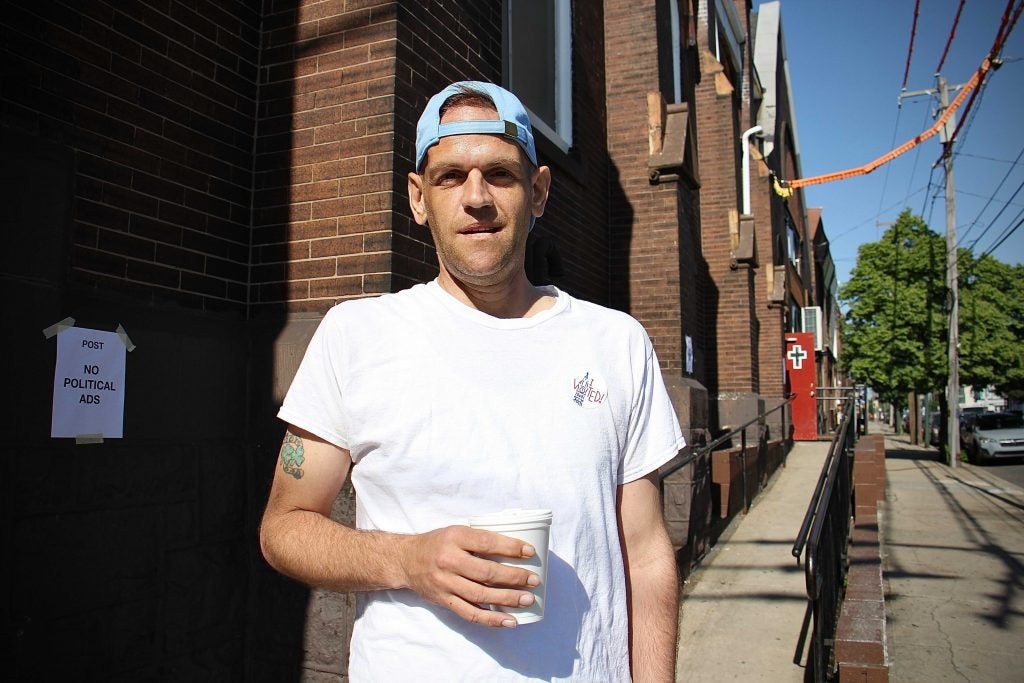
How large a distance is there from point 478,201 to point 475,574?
0.85 metres

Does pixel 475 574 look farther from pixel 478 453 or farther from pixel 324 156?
pixel 324 156

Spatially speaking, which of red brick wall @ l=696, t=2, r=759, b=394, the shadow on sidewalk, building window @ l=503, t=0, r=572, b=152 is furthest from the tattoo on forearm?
red brick wall @ l=696, t=2, r=759, b=394

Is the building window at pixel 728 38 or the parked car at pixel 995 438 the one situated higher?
the building window at pixel 728 38

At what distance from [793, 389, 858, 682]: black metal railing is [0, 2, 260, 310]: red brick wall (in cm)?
334

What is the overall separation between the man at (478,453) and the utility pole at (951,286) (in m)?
22.8

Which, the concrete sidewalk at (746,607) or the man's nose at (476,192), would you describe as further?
the concrete sidewalk at (746,607)

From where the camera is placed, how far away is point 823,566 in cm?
463

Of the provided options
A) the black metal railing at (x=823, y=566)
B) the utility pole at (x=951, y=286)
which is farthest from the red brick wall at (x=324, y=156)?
the utility pole at (x=951, y=286)

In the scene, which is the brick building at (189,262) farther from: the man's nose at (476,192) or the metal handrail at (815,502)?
the metal handrail at (815,502)

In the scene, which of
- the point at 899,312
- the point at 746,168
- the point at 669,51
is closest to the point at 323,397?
the point at 669,51

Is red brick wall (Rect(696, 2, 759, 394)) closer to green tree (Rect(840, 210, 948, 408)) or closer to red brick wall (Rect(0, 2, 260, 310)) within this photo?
red brick wall (Rect(0, 2, 260, 310))

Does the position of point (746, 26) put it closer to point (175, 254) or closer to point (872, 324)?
point (872, 324)

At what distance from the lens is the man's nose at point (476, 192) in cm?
174

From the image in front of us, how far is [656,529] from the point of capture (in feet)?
5.87
